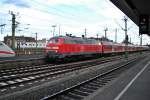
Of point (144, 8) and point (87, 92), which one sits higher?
point (144, 8)

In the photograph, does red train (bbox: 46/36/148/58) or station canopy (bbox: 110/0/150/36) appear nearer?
station canopy (bbox: 110/0/150/36)

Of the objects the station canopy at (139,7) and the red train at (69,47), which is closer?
the station canopy at (139,7)

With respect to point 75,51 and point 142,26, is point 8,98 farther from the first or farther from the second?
point 75,51

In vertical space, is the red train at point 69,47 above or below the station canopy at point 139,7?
below

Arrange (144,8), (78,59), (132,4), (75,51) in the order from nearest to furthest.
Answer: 1. (132,4)
2. (144,8)
3. (75,51)
4. (78,59)

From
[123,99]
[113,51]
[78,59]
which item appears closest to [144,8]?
[123,99]

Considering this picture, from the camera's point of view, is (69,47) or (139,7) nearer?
(139,7)

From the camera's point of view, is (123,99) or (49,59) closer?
(123,99)

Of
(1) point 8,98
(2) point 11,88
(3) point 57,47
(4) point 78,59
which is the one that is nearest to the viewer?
(1) point 8,98

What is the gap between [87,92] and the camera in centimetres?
→ 1289

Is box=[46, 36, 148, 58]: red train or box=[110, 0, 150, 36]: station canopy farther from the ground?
box=[110, 0, 150, 36]: station canopy

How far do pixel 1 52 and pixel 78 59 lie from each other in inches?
534

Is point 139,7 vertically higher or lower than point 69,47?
higher

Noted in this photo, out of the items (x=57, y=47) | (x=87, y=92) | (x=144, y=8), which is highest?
(x=144, y=8)
